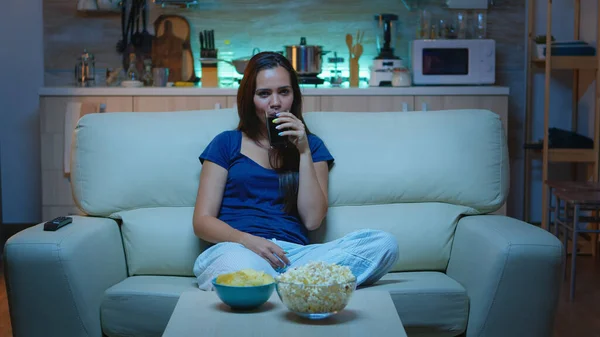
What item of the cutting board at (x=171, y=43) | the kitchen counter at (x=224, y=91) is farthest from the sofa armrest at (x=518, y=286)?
the cutting board at (x=171, y=43)

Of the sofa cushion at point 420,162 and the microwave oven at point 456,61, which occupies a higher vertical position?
the microwave oven at point 456,61

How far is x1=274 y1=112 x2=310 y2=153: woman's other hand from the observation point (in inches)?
95.4

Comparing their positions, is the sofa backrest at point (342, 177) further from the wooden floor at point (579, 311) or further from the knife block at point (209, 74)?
the knife block at point (209, 74)

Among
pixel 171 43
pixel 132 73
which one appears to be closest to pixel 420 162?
pixel 132 73

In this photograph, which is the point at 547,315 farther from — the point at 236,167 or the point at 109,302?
the point at 109,302

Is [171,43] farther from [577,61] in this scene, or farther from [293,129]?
[293,129]

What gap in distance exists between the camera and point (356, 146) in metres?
2.80

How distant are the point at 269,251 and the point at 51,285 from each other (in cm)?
62

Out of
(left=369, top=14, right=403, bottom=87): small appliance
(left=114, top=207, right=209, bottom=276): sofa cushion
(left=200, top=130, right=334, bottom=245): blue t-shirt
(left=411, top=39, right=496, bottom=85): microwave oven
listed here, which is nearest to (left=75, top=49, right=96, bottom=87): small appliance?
(left=369, top=14, right=403, bottom=87): small appliance

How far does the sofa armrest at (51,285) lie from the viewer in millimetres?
2254

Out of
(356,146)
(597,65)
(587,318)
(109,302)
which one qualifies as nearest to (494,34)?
(597,65)

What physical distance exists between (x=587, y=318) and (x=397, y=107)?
1989mm

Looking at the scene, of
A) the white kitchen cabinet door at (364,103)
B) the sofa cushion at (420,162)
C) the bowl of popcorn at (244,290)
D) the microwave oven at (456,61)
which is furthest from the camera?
the microwave oven at (456,61)

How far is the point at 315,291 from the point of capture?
1761mm
